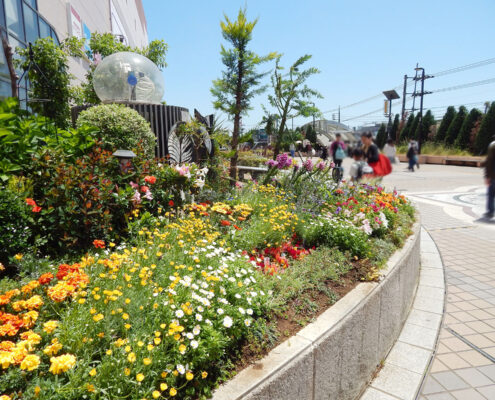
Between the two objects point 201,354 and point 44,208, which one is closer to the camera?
point 201,354

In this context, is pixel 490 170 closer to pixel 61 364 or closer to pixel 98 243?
pixel 61 364

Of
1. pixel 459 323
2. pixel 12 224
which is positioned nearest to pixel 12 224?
pixel 12 224

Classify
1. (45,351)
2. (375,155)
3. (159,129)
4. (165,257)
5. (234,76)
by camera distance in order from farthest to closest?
(159,129), (234,76), (165,257), (45,351), (375,155)

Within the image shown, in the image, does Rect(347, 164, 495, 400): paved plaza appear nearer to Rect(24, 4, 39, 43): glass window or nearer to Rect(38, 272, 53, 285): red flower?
Rect(38, 272, 53, 285): red flower

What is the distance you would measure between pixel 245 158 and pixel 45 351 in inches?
596

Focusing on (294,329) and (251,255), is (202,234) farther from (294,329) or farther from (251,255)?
(294,329)

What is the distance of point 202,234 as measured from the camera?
351 cm

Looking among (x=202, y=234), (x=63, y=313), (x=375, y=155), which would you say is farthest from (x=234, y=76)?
(x=375, y=155)

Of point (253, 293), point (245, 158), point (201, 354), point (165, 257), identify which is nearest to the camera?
point (201, 354)

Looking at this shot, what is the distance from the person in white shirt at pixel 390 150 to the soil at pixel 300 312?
1.80 m

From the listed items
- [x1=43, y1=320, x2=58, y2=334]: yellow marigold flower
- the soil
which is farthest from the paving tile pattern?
[x1=43, y1=320, x2=58, y2=334]: yellow marigold flower

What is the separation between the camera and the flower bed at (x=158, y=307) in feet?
5.27

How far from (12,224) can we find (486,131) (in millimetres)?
3055

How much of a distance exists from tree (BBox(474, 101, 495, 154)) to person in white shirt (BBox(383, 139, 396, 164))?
138 millimetres
